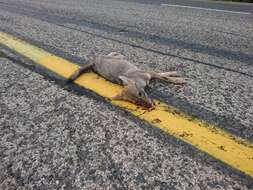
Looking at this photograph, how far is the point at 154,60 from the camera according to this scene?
2783 mm

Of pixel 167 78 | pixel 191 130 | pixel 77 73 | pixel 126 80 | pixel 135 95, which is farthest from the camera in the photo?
pixel 77 73

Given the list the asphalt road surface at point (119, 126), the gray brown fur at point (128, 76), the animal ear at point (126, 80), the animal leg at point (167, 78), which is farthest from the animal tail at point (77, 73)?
the animal leg at point (167, 78)

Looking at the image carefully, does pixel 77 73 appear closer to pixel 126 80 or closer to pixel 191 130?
pixel 126 80

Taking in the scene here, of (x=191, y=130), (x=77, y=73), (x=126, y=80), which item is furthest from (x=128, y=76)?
(x=191, y=130)

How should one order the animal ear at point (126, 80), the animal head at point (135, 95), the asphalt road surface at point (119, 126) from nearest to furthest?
1. the asphalt road surface at point (119, 126)
2. the animal head at point (135, 95)
3. the animal ear at point (126, 80)

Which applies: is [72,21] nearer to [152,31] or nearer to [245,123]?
[152,31]

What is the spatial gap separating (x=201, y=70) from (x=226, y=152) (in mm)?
1227

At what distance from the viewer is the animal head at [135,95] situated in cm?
183

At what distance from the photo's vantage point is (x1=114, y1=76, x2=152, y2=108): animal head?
1.83m

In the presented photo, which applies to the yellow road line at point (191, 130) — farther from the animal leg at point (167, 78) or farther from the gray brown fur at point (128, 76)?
the animal leg at point (167, 78)

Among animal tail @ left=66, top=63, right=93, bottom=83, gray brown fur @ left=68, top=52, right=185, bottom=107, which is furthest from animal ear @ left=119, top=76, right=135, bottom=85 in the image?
animal tail @ left=66, top=63, right=93, bottom=83

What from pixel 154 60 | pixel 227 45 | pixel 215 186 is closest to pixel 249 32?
pixel 227 45

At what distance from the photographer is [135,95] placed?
1.84 metres

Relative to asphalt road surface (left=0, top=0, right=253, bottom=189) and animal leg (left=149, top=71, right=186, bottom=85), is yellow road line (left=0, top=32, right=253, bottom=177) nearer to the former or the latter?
asphalt road surface (left=0, top=0, right=253, bottom=189)
